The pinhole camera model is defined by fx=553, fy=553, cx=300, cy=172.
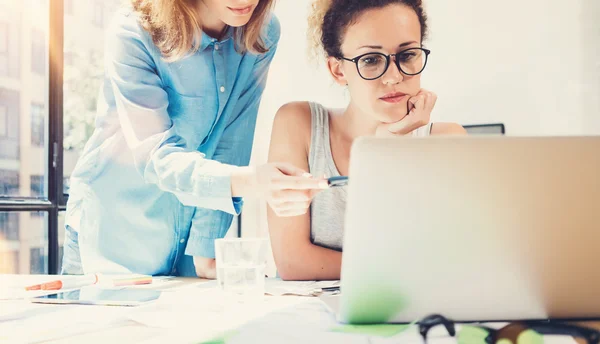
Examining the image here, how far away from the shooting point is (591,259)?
565mm

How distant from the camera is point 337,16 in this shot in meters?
1.46

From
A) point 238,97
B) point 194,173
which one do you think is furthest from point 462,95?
point 194,173

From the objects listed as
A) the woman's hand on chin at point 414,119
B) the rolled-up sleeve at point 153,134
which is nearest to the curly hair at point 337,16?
the woman's hand on chin at point 414,119

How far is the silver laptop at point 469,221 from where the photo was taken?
1.78 ft

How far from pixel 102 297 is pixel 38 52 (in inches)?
86.1

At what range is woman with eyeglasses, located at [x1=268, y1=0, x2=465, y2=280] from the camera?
52.7 inches

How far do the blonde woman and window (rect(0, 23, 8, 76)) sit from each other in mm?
1326

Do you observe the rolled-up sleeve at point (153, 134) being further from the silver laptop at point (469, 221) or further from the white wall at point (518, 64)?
the white wall at point (518, 64)

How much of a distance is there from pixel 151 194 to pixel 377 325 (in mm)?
910

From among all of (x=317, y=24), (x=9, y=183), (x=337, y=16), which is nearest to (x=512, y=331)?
(x=337, y=16)

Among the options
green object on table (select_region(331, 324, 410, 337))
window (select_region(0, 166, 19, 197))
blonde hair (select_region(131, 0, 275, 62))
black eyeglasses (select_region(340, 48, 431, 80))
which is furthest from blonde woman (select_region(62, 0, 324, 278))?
window (select_region(0, 166, 19, 197))

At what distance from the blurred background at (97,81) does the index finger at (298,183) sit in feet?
4.92

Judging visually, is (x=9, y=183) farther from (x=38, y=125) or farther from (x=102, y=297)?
(x=102, y=297)

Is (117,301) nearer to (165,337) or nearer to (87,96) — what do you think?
(165,337)
